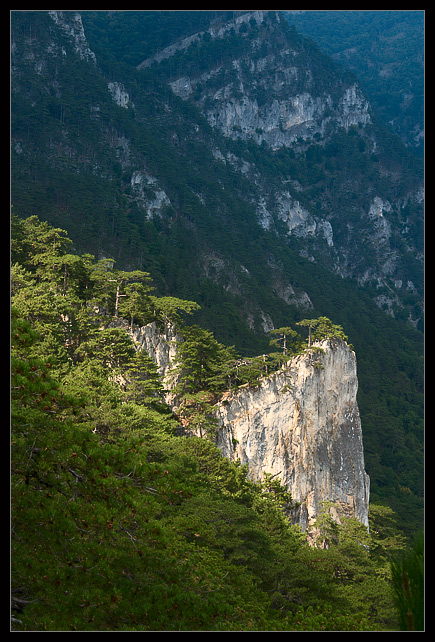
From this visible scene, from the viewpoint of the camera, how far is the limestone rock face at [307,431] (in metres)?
25.4

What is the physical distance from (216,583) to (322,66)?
13576 cm

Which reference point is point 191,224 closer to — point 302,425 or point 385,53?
point 302,425

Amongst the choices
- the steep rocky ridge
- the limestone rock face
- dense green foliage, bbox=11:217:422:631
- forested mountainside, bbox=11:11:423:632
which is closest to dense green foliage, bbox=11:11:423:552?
forested mountainside, bbox=11:11:423:632

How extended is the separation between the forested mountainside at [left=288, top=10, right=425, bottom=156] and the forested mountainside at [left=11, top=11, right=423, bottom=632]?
21049 millimetres

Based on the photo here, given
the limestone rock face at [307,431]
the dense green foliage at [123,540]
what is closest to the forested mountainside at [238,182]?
the limestone rock face at [307,431]

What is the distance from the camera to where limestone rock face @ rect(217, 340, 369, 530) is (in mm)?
25422

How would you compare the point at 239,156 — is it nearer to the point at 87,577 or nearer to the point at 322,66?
the point at 322,66

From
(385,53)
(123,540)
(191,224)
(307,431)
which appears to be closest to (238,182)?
(191,224)

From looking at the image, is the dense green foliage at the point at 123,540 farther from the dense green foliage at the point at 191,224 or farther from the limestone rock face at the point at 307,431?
the limestone rock face at the point at 307,431

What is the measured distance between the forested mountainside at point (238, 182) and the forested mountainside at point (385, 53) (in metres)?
21.0

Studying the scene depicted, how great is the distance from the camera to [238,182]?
339 feet

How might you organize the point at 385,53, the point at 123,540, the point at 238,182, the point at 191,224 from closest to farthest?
1. the point at 123,540
2. the point at 191,224
3. the point at 238,182
4. the point at 385,53

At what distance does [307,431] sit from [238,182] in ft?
270
